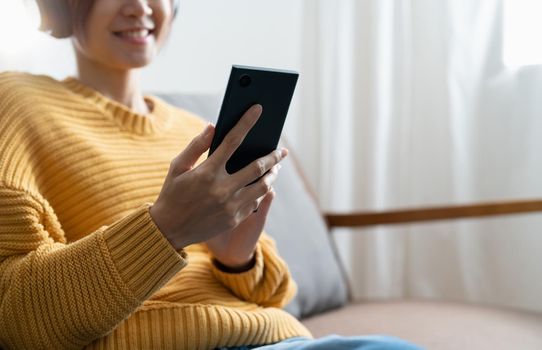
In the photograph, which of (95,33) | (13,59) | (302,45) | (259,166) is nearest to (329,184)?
(302,45)

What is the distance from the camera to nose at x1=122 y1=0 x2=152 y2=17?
107cm

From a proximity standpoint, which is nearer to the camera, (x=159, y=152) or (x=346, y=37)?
(x=159, y=152)

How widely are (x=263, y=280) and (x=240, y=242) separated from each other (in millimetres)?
81

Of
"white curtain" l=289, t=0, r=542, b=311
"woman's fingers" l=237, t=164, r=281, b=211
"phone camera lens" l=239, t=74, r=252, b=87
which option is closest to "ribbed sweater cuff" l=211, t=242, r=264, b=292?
"woman's fingers" l=237, t=164, r=281, b=211

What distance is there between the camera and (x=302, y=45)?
2062mm

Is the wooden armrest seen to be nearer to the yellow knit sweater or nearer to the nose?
the yellow knit sweater

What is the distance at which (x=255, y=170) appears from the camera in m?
0.84

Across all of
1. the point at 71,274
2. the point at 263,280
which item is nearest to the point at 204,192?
the point at 71,274

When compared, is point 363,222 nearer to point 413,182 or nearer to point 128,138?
point 413,182

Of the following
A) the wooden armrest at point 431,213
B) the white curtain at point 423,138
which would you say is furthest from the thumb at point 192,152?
the white curtain at point 423,138

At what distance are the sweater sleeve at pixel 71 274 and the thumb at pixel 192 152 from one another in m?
0.06

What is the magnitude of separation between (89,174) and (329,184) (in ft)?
3.65

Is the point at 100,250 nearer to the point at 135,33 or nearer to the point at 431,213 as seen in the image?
the point at 135,33

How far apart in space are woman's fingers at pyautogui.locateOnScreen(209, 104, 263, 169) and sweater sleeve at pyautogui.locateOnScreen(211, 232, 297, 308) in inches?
10.8
